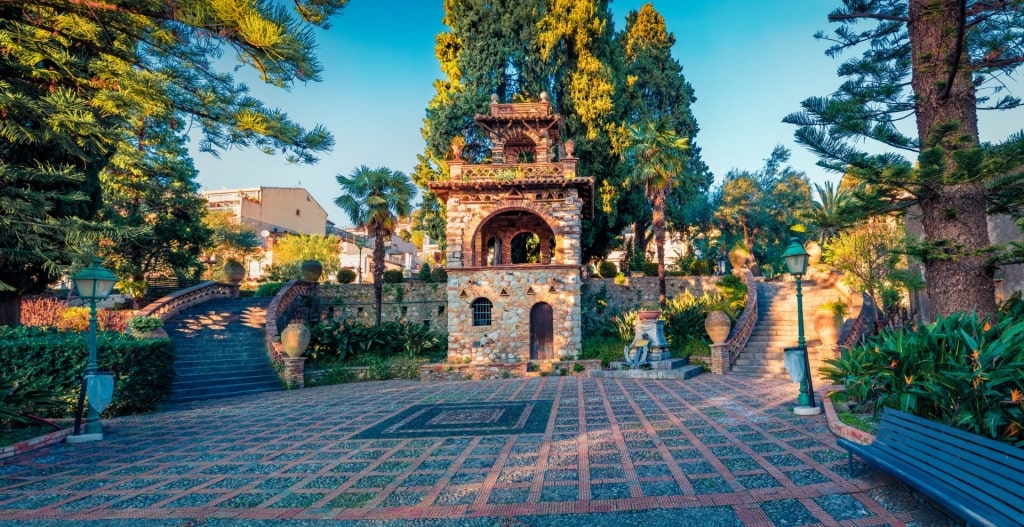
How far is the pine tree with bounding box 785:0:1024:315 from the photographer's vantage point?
6.00m

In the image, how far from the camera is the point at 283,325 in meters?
18.0

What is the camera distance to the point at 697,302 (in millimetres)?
17531

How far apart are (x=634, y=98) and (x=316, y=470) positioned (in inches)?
941

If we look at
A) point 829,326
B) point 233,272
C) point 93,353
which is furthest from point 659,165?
point 233,272

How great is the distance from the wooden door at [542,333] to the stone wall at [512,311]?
9.6 inches

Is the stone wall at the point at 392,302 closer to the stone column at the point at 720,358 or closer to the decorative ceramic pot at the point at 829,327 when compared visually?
the stone column at the point at 720,358

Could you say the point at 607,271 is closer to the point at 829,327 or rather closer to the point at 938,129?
the point at 829,327

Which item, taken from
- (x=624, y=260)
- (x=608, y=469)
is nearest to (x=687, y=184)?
(x=624, y=260)

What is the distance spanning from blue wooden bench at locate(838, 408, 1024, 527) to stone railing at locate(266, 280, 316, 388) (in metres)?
13.6

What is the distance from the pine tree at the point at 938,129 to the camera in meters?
6.00

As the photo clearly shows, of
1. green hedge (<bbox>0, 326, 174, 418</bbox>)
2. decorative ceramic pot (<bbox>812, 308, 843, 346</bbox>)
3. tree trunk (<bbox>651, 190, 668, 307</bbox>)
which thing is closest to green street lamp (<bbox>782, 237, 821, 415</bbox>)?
decorative ceramic pot (<bbox>812, 308, 843, 346</bbox>)

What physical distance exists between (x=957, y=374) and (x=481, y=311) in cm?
1370

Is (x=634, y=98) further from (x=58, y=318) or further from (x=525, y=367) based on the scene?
(x=58, y=318)

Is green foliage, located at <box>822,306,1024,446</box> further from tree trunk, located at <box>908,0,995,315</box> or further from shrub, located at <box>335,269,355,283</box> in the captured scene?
shrub, located at <box>335,269,355,283</box>
